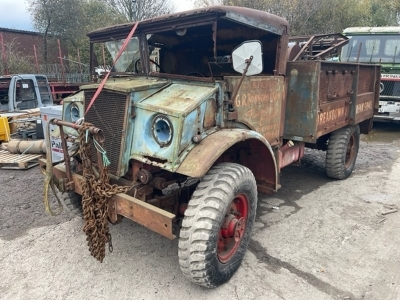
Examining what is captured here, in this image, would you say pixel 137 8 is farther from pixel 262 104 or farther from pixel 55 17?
pixel 262 104

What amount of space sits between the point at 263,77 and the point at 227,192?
4.84 ft

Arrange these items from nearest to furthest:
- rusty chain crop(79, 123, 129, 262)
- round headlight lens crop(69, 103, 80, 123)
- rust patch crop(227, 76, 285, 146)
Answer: rusty chain crop(79, 123, 129, 262)
rust patch crop(227, 76, 285, 146)
round headlight lens crop(69, 103, 80, 123)

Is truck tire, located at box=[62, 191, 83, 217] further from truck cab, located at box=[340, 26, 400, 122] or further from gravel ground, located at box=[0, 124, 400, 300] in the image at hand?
truck cab, located at box=[340, 26, 400, 122]

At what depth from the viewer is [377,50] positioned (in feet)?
32.7

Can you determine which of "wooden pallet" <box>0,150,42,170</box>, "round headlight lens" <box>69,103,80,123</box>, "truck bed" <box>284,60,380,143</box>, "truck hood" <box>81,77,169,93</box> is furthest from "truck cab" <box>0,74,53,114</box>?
"truck bed" <box>284,60,380,143</box>

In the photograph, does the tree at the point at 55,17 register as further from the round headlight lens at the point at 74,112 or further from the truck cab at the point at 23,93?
the round headlight lens at the point at 74,112

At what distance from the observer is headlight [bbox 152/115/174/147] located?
2.92 meters

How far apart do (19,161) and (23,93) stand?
140 inches

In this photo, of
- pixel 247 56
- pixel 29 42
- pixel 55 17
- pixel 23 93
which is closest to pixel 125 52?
pixel 247 56

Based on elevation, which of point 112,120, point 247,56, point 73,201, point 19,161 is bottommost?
point 19,161

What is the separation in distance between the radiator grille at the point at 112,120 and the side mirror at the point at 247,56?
1.04m

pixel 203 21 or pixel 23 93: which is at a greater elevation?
pixel 203 21

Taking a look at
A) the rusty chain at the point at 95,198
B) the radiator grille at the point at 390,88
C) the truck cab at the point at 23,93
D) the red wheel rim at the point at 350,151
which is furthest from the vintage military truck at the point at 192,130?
the radiator grille at the point at 390,88

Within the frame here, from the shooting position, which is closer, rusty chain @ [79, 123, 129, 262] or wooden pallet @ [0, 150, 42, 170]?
rusty chain @ [79, 123, 129, 262]
